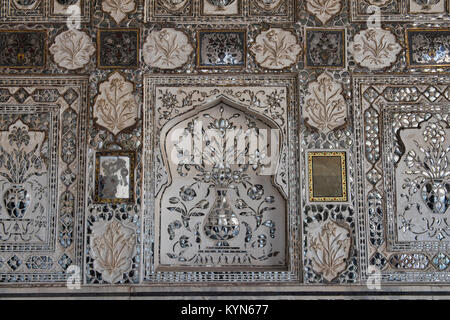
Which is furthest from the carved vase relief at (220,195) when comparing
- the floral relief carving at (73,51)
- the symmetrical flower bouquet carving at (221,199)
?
the floral relief carving at (73,51)

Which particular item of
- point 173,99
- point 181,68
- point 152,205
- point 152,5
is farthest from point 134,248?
point 152,5

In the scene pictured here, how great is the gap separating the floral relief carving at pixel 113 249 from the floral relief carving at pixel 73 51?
1.38 metres

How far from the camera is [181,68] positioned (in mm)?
3705

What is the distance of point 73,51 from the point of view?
3.71 m

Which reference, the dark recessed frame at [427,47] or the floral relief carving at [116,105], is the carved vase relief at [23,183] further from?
the dark recessed frame at [427,47]

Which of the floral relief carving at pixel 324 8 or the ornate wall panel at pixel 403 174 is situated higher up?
the floral relief carving at pixel 324 8

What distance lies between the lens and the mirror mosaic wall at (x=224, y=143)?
3.52 m

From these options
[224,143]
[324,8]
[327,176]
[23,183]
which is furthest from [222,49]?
[23,183]

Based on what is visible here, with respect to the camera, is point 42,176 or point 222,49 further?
point 222,49

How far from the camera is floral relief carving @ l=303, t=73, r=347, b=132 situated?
3.63 meters

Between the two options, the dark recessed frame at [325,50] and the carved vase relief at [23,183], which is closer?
the carved vase relief at [23,183]

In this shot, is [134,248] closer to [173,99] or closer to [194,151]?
[194,151]

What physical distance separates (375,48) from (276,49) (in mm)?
832

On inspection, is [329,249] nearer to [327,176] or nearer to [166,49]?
[327,176]
